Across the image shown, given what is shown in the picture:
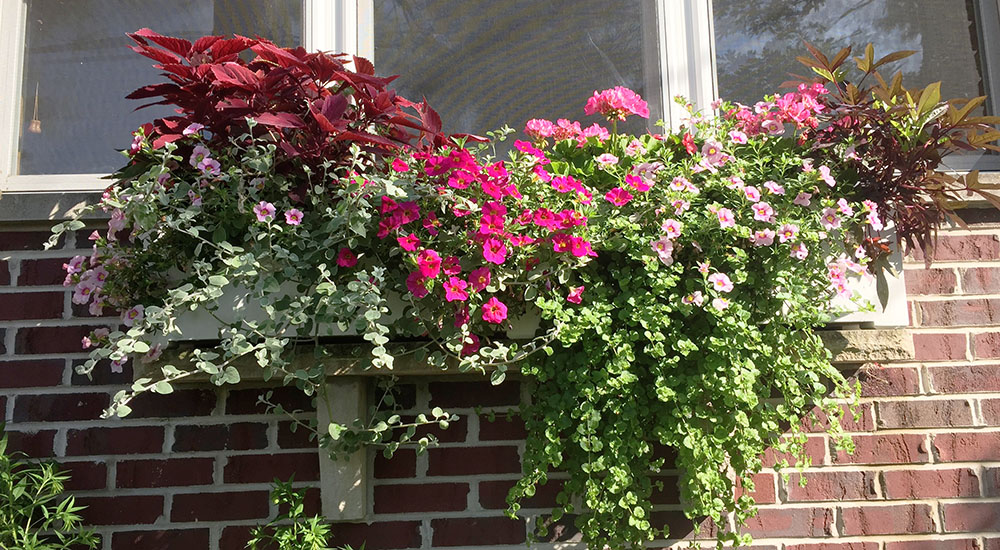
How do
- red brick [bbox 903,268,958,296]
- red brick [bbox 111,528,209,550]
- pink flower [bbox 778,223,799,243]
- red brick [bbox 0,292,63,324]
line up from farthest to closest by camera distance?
red brick [bbox 903,268,958,296]
red brick [bbox 0,292,63,324]
red brick [bbox 111,528,209,550]
pink flower [bbox 778,223,799,243]

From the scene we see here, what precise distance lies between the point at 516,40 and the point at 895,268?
1.23 meters

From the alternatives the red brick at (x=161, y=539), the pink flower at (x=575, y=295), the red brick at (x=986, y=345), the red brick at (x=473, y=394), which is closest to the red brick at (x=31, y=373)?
the red brick at (x=161, y=539)

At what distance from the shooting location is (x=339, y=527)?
6.52ft

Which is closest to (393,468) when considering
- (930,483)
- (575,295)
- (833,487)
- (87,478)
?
(575,295)

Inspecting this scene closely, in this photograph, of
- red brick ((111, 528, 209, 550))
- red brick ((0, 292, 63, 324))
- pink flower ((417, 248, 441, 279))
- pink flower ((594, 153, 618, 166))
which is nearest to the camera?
pink flower ((417, 248, 441, 279))

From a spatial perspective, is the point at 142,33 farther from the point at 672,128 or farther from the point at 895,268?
the point at 895,268

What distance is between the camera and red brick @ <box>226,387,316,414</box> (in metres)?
2.02

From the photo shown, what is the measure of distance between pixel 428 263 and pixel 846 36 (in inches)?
64.4

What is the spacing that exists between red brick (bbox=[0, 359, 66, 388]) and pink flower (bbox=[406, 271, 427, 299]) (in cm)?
105

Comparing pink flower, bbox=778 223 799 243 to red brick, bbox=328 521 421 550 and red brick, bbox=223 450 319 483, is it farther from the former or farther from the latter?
red brick, bbox=223 450 319 483

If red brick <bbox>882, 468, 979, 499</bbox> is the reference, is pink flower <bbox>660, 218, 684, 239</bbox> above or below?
above

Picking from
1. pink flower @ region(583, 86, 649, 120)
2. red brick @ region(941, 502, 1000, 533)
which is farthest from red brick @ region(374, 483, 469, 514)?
A: red brick @ region(941, 502, 1000, 533)

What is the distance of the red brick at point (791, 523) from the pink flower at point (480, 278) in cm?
100

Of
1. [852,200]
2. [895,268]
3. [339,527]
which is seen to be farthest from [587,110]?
[339,527]
